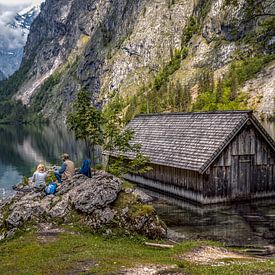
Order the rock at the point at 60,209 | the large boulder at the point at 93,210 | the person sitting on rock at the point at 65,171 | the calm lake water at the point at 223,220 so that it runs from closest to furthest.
A: the large boulder at the point at 93,210 < the rock at the point at 60,209 < the calm lake water at the point at 223,220 < the person sitting on rock at the point at 65,171

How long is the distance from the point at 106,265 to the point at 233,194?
19.5m

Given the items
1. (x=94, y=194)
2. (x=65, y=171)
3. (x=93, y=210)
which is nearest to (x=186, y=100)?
(x=65, y=171)

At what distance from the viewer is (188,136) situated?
124 feet

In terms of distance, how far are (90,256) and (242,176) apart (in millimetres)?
19291

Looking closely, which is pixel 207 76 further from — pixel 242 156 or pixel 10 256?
pixel 10 256

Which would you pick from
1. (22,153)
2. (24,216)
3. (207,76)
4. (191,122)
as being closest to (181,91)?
(207,76)

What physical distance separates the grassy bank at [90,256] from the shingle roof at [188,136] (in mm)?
12369

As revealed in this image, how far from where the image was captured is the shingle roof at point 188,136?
3369cm

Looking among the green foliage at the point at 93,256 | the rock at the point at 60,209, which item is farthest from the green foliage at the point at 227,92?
the green foliage at the point at 93,256

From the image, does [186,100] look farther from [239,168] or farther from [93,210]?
[93,210]

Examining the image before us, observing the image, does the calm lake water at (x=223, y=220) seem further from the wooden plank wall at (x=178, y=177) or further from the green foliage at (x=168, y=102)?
the green foliage at (x=168, y=102)

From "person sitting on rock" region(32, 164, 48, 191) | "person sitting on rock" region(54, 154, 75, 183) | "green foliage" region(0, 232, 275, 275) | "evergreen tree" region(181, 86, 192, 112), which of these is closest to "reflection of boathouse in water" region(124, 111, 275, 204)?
"person sitting on rock" region(54, 154, 75, 183)

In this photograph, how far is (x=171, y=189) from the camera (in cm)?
3719

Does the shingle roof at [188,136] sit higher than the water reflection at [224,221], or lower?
higher
